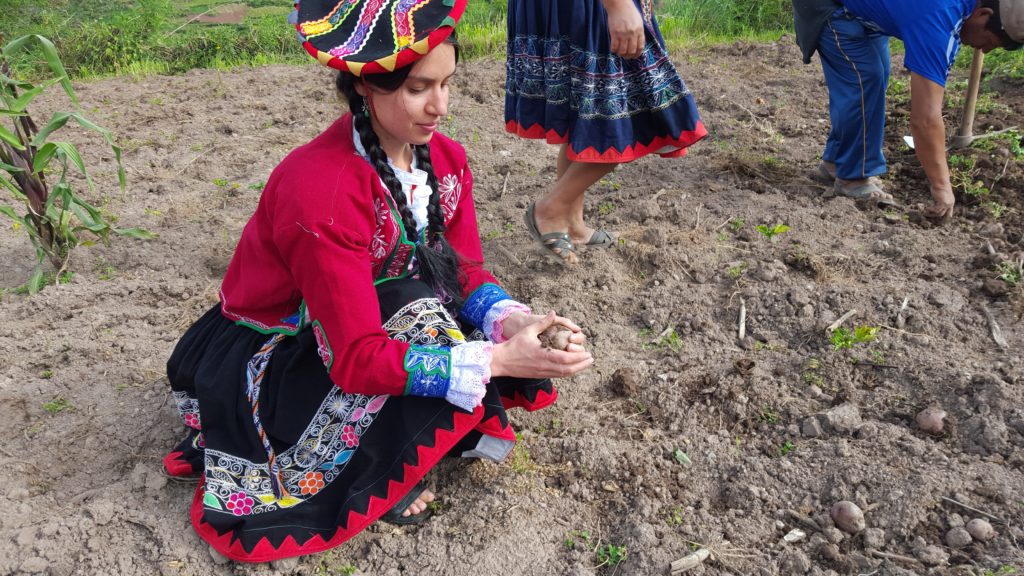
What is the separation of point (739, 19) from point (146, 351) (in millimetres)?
5278

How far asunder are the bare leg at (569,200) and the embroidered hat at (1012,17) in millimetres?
1645

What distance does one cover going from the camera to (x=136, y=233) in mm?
3014

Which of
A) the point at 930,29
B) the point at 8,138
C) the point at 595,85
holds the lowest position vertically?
the point at 8,138

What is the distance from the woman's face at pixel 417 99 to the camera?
5.26 feet

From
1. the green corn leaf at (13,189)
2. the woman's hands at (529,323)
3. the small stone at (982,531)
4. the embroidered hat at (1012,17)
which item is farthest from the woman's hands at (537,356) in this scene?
the embroidered hat at (1012,17)

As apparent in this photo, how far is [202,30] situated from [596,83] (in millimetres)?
4340

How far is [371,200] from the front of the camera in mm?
1689

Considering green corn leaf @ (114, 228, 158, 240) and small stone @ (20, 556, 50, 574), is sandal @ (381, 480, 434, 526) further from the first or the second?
green corn leaf @ (114, 228, 158, 240)

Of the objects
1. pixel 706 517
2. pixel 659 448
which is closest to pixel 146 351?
pixel 659 448

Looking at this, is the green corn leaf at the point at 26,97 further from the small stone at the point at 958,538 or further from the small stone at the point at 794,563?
the small stone at the point at 958,538

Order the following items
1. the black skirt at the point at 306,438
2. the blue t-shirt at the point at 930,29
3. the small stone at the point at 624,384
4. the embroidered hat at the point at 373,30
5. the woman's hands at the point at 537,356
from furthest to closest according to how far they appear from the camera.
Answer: the blue t-shirt at the point at 930,29 < the small stone at the point at 624,384 < the black skirt at the point at 306,438 < the woman's hands at the point at 537,356 < the embroidered hat at the point at 373,30

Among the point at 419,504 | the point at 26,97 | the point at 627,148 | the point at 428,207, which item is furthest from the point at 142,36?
the point at 419,504

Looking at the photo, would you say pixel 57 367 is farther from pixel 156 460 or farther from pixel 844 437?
pixel 844 437

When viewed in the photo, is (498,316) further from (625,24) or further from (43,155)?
(43,155)
